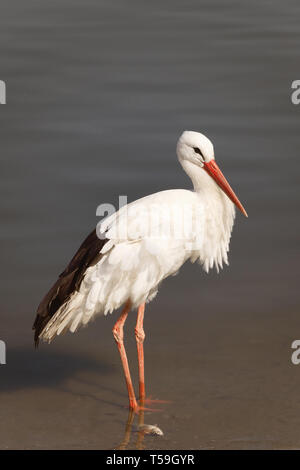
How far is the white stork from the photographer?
8078 mm

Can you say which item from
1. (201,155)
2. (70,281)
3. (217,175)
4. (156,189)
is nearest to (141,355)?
(70,281)

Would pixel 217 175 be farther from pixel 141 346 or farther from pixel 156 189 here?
pixel 156 189

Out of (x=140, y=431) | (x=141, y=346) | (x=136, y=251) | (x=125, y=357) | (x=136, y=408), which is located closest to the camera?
(x=140, y=431)

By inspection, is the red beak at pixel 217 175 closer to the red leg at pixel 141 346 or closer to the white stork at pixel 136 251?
the white stork at pixel 136 251

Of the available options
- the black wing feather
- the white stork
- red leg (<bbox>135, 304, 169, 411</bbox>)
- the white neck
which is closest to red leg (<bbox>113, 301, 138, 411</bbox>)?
the white stork

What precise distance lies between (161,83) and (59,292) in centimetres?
661

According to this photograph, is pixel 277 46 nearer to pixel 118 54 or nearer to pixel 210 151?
pixel 118 54

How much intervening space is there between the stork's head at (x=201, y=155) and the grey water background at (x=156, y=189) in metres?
1.47

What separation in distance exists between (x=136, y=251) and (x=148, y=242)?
11cm

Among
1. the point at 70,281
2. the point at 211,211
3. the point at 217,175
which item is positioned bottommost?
the point at 70,281

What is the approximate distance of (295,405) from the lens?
8.05 meters

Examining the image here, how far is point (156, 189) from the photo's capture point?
11.5 meters

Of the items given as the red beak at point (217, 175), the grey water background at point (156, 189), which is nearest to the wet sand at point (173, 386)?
the grey water background at point (156, 189)
